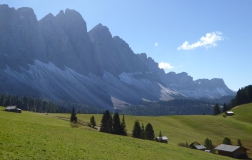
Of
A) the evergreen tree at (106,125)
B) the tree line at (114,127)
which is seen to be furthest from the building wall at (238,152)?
the evergreen tree at (106,125)

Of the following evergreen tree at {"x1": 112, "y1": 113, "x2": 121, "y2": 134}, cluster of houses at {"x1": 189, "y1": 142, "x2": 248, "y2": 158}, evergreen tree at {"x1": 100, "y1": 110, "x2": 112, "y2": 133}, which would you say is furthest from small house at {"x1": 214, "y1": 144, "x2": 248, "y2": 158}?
evergreen tree at {"x1": 100, "y1": 110, "x2": 112, "y2": 133}

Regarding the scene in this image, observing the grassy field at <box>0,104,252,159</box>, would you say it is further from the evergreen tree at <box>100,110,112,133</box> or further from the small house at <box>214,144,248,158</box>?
the small house at <box>214,144,248,158</box>

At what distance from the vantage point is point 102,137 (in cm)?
4581

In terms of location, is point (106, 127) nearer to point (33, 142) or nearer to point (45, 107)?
point (33, 142)

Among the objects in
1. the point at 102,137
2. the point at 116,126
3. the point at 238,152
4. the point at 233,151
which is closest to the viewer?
the point at 102,137

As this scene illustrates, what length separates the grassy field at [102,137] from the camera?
2644 cm

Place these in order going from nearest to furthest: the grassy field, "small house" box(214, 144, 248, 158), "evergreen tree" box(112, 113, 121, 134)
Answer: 1. the grassy field
2. "small house" box(214, 144, 248, 158)
3. "evergreen tree" box(112, 113, 121, 134)

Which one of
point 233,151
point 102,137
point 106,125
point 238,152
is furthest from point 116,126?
point 238,152

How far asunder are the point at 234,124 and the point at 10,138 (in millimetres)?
123261

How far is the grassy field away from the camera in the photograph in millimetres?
26438

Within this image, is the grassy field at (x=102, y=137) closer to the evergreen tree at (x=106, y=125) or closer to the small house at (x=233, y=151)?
the evergreen tree at (x=106, y=125)

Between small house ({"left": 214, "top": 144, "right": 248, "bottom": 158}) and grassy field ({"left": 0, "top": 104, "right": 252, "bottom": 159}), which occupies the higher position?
grassy field ({"left": 0, "top": 104, "right": 252, "bottom": 159})

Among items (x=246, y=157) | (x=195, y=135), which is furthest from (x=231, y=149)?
(x=195, y=135)

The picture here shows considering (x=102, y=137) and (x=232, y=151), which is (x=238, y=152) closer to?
(x=232, y=151)
